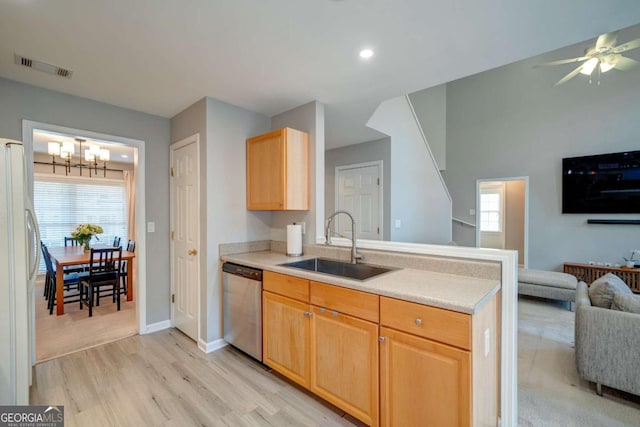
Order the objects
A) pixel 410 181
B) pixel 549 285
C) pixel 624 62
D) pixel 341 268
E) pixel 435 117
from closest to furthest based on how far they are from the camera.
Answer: pixel 341 268
pixel 624 62
pixel 549 285
pixel 410 181
pixel 435 117

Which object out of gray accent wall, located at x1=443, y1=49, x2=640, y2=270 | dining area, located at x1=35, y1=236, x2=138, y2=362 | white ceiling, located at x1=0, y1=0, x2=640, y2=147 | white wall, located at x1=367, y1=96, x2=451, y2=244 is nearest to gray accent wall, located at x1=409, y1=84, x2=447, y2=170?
gray accent wall, located at x1=443, y1=49, x2=640, y2=270

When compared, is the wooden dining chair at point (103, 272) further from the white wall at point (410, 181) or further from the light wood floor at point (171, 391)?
the white wall at point (410, 181)

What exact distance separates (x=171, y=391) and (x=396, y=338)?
1.76 metres

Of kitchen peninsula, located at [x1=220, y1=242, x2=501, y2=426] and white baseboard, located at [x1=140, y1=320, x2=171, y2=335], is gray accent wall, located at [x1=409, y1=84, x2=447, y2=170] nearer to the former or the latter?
kitchen peninsula, located at [x1=220, y1=242, x2=501, y2=426]

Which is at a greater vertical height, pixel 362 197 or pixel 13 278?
pixel 362 197

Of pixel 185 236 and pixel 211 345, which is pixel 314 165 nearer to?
pixel 185 236

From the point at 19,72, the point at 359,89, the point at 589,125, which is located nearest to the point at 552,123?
the point at 589,125

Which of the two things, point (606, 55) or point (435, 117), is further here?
point (435, 117)

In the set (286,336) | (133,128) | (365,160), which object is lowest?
(286,336)

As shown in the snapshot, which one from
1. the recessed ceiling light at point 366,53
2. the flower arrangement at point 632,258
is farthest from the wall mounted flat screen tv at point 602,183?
the recessed ceiling light at point 366,53

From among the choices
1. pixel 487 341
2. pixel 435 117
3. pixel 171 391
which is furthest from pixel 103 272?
pixel 435 117

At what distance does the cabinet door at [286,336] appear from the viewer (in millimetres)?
1951

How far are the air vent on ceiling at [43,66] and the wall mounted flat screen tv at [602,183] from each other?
7309 millimetres

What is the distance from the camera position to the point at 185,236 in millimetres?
2992
